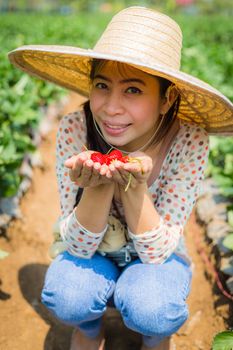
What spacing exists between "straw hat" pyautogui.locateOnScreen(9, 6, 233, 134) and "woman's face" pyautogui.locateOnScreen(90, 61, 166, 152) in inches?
3.3

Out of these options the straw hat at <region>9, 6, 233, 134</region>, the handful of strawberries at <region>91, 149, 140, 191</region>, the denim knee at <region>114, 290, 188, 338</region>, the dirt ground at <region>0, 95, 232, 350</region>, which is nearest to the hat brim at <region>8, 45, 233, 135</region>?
the straw hat at <region>9, 6, 233, 134</region>

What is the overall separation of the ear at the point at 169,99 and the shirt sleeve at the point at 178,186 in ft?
0.55

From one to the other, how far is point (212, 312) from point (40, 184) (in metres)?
2.05

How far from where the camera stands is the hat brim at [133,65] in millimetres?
1634

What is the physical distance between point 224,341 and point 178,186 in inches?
27.2

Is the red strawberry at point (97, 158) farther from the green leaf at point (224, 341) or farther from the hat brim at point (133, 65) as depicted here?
the green leaf at point (224, 341)

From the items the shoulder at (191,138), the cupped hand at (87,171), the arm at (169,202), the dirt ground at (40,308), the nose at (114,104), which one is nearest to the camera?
the cupped hand at (87,171)

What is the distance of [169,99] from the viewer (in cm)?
190

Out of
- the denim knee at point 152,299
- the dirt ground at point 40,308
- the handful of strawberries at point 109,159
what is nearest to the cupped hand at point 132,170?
the handful of strawberries at point 109,159

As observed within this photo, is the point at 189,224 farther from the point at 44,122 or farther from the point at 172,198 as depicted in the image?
the point at 44,122

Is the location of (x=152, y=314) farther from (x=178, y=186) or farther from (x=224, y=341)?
(x=178, y=186)

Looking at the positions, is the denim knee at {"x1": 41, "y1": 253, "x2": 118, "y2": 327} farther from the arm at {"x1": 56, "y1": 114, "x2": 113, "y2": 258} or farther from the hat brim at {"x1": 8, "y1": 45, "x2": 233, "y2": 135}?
the hat brim at {"x1": 8, "y1": 45, "x2": 233, "y2": 135}

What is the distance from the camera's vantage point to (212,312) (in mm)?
2500

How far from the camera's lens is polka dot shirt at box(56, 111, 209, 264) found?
6.18ft
